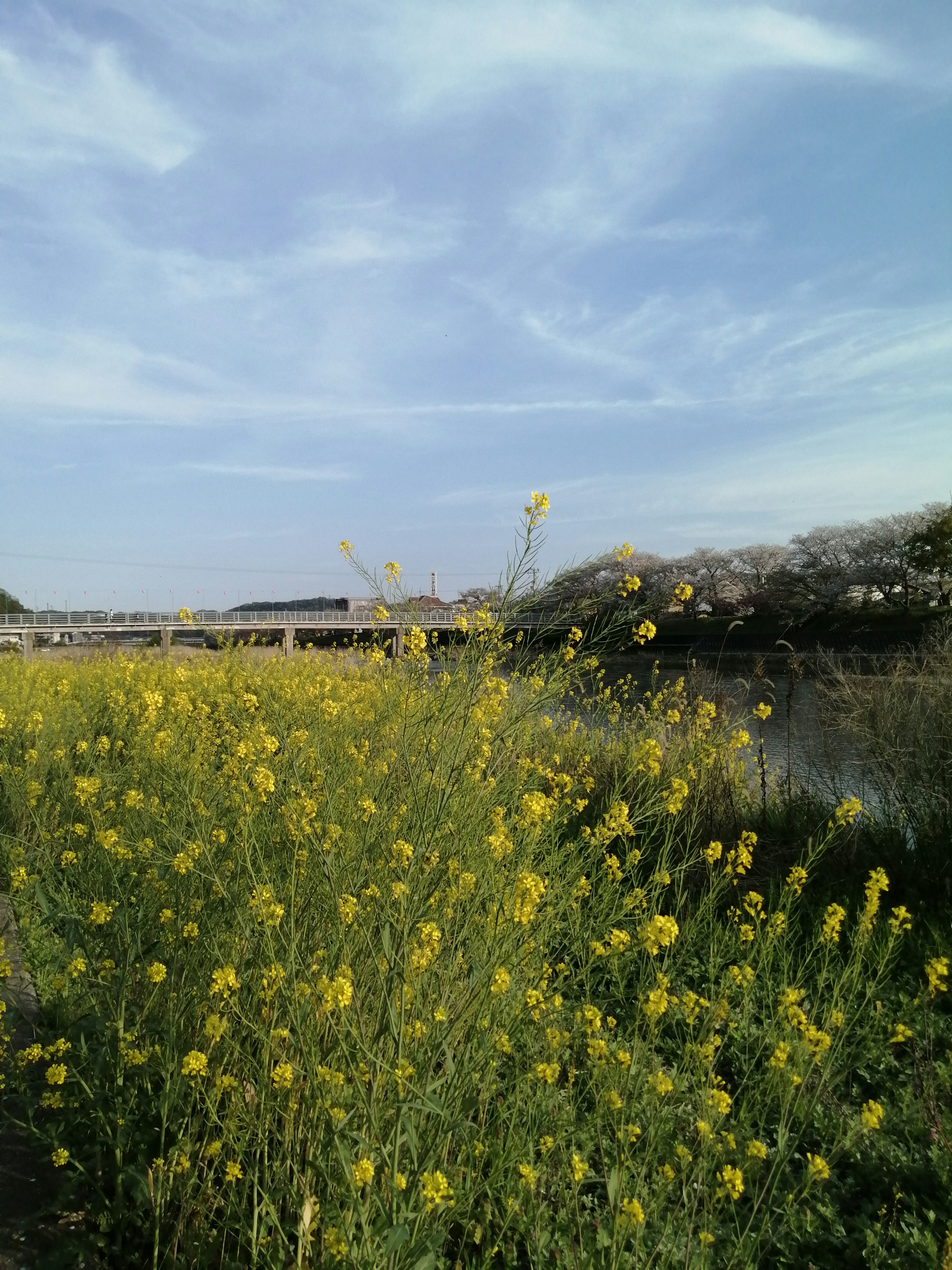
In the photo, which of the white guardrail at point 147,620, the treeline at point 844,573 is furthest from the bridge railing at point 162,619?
the treeline at point 844,573

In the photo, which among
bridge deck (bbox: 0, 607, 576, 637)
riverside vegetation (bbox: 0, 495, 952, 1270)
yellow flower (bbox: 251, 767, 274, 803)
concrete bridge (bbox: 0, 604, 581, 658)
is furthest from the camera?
bridge deck (bbox: 0, 607, 576, 637)

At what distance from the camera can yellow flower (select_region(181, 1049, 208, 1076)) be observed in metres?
1.86

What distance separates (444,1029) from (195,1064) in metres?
0.57

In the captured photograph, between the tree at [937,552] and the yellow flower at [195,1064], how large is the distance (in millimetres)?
39745

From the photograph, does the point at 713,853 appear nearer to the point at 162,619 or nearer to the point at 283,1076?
the point at 283,1076

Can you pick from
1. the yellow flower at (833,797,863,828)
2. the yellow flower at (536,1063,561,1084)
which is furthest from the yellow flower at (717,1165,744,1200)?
the yellow flower at (833,797,863,828)

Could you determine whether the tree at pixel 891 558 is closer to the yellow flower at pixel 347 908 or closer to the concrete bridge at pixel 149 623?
the concrete bridge at pixel 149 623

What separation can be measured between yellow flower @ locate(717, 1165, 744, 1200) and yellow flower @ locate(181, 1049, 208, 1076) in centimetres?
119

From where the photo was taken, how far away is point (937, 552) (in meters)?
36.1

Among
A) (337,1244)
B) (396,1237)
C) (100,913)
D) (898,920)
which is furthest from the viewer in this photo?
(898,920)

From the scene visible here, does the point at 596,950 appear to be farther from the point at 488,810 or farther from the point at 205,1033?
the point at 205,1033

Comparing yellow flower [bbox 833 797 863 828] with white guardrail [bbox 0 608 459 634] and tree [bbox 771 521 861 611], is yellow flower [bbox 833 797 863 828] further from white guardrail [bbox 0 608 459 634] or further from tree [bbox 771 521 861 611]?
tree [bbox 771 521 861 611]

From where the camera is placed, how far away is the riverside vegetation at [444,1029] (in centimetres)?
184

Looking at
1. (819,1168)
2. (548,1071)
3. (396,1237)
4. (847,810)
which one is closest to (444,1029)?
(548,1071)
